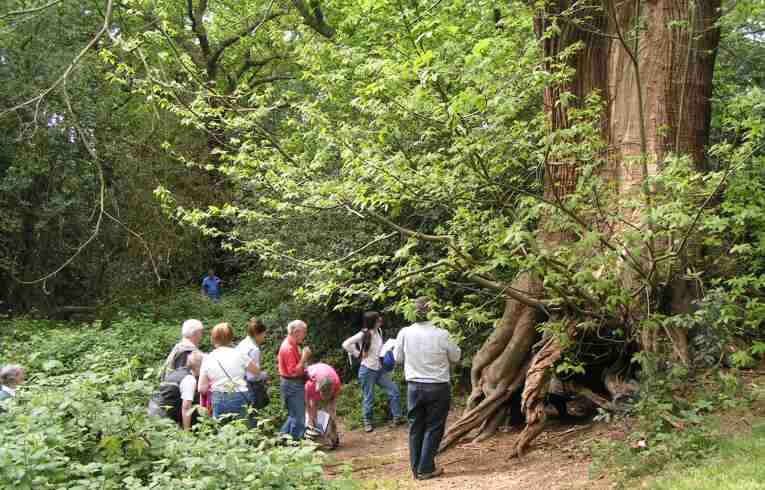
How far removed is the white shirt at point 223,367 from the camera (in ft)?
23.4

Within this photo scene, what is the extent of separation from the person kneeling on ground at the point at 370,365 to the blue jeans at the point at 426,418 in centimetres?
355

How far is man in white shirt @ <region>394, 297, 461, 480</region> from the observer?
7.65 metres

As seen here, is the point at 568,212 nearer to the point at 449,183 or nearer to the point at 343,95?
the point at 449,183

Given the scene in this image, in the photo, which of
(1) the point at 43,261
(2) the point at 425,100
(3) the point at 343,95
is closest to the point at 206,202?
(1) the point at 43,261

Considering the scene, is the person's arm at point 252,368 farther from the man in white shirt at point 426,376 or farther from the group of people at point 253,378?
the man in white shirt at point 426,376

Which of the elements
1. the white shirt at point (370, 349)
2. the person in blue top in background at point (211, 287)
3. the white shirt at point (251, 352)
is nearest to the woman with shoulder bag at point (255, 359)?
the white shirt at point (251, 352)

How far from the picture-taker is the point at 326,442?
10523mm

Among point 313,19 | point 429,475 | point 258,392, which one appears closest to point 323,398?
point 258,392

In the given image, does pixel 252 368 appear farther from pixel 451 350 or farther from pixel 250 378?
pixel 451 350

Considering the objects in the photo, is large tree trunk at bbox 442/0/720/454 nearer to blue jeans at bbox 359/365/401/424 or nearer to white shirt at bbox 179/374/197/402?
blue jeans at bbox 359/365/401/424

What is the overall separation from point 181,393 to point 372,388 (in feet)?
15.5

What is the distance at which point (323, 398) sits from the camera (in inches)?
411

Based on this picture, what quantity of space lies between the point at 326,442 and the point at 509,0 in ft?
22.0

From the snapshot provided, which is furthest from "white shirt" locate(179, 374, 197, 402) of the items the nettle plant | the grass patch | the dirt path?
the grass patch
